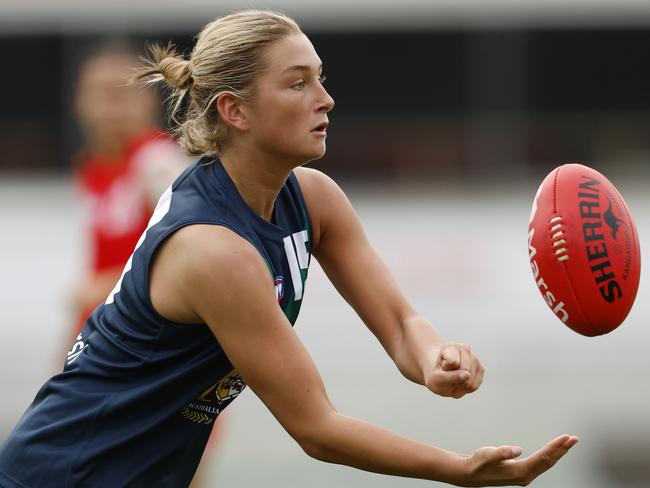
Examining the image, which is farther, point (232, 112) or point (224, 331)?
point (232, 112)

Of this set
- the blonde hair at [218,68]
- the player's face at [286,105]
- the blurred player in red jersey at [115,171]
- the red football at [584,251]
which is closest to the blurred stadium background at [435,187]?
the blurred player in red jersey at [115,171]

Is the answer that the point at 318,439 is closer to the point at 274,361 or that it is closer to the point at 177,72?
the point at 274,361

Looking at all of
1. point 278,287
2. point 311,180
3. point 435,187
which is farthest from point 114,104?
point 435,187

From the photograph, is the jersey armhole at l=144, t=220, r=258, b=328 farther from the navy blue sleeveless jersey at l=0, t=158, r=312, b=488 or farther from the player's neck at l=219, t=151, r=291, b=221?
the player's neck at l=219, t=151, r=291, b=221

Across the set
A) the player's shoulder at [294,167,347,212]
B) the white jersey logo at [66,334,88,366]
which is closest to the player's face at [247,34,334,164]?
the player's shoulder at [294,167,347,212]

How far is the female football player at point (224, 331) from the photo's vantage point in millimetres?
2766

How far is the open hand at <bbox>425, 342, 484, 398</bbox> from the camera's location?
9.08 ft

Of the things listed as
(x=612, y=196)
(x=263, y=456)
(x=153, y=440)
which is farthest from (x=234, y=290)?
(x=263, y=456)

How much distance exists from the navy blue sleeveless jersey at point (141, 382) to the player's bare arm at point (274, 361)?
0.09 metres

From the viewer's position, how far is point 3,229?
9.17 m

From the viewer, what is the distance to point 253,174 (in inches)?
116

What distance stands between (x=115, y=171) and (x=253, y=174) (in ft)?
8.51

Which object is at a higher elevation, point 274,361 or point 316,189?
point 316,189

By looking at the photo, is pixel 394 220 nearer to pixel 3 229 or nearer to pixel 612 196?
pixel 3 229
